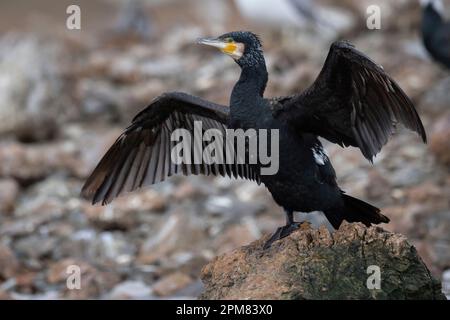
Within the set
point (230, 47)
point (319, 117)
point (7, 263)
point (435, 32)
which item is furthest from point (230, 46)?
point (435, 32)

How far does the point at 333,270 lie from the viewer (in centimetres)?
553

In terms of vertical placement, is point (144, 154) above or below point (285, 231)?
above

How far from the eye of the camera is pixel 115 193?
24.3ft

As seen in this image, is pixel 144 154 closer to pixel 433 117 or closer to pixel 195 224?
pixel 195 224

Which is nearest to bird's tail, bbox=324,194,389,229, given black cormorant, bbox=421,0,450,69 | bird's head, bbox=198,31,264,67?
bird's head, bbox=198,31,264,67

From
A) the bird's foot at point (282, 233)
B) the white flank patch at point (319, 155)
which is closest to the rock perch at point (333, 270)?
the bird's foot at point (282, 233)

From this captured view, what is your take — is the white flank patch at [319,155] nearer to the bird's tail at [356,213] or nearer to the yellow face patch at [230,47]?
the bird's tail at [356,213]

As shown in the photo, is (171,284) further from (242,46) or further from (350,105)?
(350,105)

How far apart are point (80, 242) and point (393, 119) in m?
4.69

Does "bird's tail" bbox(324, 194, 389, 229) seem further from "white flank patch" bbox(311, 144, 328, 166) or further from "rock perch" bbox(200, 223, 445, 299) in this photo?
"rock perch" bbox(200, 223, 445, 299)

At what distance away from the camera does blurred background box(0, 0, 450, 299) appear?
362 inches

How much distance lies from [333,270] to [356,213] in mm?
1044

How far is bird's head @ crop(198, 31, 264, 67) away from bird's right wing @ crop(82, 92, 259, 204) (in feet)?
2.28

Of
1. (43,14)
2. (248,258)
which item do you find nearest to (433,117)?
(248,258)
